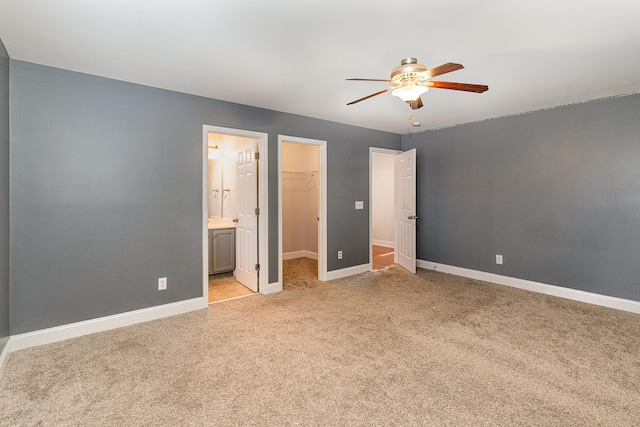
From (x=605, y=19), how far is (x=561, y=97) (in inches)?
73.4

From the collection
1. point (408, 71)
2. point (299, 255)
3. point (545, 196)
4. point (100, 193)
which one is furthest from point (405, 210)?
point (100, 193)

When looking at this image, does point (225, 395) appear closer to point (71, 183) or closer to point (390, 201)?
point (71, 183)

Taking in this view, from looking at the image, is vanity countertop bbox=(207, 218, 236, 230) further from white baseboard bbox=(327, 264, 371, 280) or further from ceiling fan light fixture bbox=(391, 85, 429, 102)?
ceiling fan light fixture bbox=(391, 85, 429, 102)

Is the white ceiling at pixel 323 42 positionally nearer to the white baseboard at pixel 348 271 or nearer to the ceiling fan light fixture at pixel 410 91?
Result: the ceiling fan light fixture at pixel 410 91

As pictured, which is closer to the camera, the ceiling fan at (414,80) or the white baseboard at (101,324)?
the ceiling fan at (414,80)

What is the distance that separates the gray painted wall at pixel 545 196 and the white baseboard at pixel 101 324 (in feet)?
13.0

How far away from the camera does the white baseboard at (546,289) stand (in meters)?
3.51

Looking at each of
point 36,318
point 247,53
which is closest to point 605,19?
point 247,53

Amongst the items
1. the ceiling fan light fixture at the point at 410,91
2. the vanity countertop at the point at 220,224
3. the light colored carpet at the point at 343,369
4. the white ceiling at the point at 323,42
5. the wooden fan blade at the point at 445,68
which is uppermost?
the white ceiling at the point at 323,42

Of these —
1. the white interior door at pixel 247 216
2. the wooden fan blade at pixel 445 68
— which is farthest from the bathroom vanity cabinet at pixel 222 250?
the wooden fan blade at pixel 445 68

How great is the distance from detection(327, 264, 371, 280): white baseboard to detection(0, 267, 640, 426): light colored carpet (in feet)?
3.75

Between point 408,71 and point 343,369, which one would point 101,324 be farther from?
point 408,71

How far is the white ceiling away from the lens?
188cm

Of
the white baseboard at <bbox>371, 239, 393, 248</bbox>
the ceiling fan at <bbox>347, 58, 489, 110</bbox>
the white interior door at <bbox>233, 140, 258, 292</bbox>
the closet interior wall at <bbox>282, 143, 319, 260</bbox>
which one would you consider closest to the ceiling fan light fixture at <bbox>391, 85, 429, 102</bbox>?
the ceiling fan at <bbox>347, 58, 489, 110</bbox>
